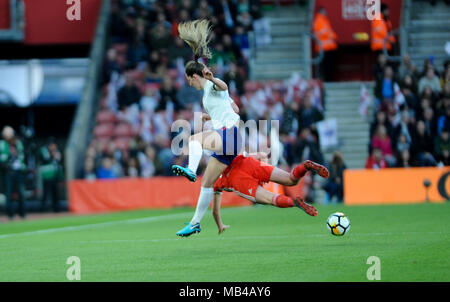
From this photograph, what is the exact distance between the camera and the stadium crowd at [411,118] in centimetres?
2250

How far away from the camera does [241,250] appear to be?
35.1ft

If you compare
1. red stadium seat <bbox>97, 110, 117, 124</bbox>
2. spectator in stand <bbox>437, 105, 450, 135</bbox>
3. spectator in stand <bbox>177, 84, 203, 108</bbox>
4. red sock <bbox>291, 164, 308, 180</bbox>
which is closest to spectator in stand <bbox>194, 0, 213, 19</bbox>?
spectator in stand <bbox>177, 84, 203, 108</bbox>

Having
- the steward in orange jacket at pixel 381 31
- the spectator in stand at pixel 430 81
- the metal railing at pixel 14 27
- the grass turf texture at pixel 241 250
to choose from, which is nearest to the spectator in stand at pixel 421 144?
the spectator in stand at pixel 430 81

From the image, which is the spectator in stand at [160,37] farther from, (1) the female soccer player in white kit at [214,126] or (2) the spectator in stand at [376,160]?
(1) the female soccer player in white kit at [214,126]

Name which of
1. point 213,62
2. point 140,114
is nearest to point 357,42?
point 213,62

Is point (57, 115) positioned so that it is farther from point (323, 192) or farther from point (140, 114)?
point (323, 192)

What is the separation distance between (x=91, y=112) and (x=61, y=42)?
3810 millimetres

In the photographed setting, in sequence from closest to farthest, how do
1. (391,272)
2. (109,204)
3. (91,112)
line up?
(391,272) < (109,204) < (91,112)

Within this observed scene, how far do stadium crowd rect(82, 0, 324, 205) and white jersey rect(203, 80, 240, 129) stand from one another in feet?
34.8

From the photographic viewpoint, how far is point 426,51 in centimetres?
2652

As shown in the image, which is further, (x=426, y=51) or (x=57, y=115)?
(x=57, y=115)

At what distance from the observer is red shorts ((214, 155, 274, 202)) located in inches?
451

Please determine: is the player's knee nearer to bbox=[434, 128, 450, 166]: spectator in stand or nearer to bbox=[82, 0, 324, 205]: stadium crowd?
bbox=[82, 0, 324, 205]: stadium crowd

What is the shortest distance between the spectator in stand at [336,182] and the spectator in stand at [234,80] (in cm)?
327
